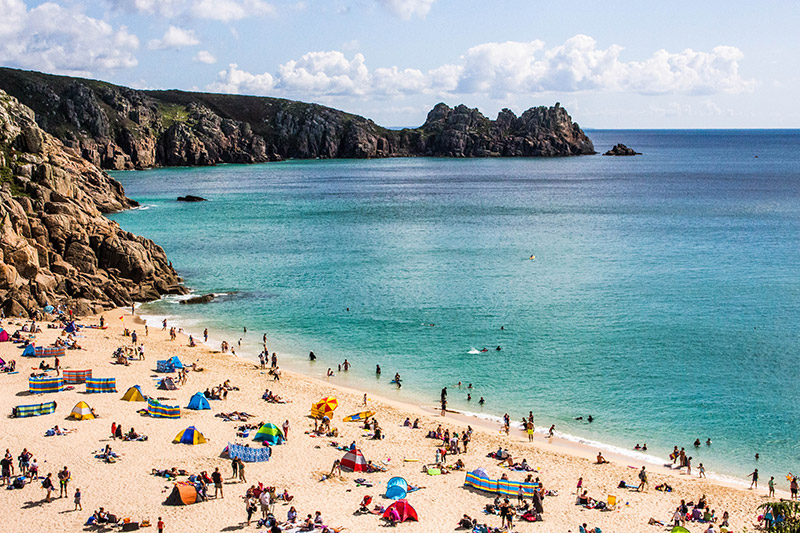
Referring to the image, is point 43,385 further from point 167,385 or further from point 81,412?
point 167,385

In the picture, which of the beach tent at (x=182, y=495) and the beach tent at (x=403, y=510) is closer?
the beach tent at (x=403, y=510)

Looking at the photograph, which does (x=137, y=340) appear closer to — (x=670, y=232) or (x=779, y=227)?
(x=670, y=232)

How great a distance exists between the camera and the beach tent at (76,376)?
43.1m

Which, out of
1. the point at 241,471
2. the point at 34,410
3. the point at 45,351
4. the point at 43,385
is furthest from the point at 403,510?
the point at 45,351

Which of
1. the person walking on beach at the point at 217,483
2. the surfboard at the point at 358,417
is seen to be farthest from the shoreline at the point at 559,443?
the person walking on beach at the point at 217,483

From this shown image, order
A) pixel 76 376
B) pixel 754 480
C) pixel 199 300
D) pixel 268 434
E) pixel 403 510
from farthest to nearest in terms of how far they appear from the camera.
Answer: pixel 199 300
pixel 76 376
pixel 268 434
pixel 754 480
pixel 403 510

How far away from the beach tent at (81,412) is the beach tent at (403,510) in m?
18.8

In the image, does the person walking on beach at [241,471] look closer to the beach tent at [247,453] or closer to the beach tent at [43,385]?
the beach tent at [247,453]

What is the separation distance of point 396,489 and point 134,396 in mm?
19137

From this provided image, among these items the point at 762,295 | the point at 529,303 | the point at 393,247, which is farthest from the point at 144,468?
Result: the point at 393,247

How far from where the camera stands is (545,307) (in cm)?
6594

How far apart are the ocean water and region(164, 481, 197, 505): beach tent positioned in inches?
772

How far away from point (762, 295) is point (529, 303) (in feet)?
75.4

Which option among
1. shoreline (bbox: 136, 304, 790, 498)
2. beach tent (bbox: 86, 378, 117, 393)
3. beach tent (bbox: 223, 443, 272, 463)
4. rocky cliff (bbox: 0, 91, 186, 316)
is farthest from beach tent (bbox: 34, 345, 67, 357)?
beach tent (bbox: 223, 443, 272, 463)
